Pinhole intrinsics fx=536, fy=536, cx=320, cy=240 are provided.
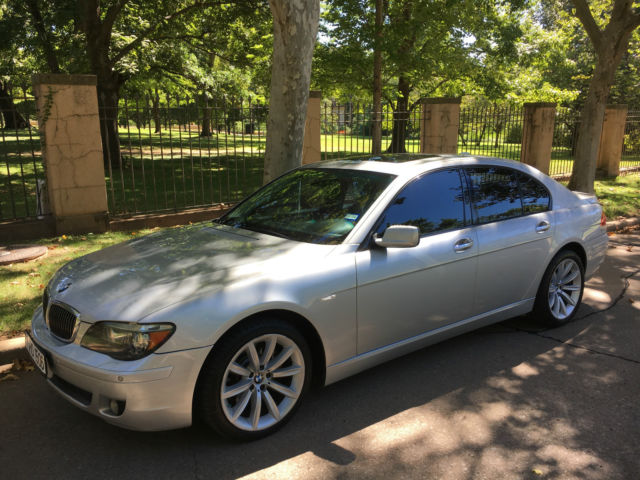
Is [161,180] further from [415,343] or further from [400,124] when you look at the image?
[415,343]

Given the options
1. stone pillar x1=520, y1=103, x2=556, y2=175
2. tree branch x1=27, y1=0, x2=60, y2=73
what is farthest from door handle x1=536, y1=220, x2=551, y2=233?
tree branch x1=27, y1=0, x2=60, y2=73

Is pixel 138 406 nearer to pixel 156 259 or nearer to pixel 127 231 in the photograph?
pixel 156 259

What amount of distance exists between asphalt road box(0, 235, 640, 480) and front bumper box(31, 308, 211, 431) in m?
0.35

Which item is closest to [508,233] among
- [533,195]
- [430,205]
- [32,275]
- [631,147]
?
[533,195]

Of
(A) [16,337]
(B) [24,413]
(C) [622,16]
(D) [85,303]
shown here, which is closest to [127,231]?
(A) [16,337]

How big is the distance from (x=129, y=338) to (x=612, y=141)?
1782 centimetres

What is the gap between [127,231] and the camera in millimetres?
8508

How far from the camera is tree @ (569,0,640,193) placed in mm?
11539

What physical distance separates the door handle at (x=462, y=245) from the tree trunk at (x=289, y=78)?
9.75ft

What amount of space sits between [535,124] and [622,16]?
3543mm

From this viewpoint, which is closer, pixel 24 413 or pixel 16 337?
pixel 24 413

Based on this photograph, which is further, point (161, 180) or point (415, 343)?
point (161, 180)

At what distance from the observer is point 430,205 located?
407cm

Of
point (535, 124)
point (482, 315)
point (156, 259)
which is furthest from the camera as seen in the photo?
point (535, 124)
